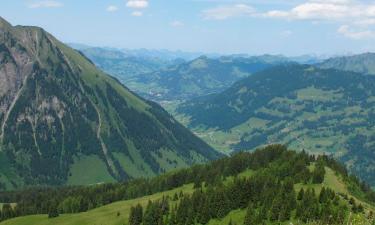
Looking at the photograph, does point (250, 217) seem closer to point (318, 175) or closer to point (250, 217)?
point (250, 217)

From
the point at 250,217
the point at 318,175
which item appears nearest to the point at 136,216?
the point at 250,217

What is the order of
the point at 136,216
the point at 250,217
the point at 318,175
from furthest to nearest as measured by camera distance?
the point at 136,216, the point at 318,175, the point at 250,217

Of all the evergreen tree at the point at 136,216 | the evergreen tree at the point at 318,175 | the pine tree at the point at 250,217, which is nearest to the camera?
the pine tree at the point at 250,217

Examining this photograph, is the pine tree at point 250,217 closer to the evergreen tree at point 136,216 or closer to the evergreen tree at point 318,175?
the evergreen tree at point 318,175

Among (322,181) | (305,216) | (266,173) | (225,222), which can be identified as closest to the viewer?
(305,216)

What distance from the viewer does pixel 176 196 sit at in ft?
650

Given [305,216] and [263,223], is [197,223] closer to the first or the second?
[263,223]

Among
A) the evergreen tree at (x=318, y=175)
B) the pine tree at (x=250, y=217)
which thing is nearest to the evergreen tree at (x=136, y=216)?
the pine tree at (x=250, y=217)

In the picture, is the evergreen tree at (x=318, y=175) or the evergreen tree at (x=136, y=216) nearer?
the evergreen tree at (x=318, y=175)

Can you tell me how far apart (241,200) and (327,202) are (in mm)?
30792

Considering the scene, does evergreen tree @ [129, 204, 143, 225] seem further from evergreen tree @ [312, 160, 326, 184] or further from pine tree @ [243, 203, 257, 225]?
evergreen tree @ [312, 160, 326, 184]

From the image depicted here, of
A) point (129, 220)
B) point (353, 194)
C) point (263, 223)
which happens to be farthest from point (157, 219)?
point (353, 194)

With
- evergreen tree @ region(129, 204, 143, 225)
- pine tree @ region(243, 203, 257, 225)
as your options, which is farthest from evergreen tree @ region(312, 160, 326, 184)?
evergreen tree @ region(129, 204, 143, 225)

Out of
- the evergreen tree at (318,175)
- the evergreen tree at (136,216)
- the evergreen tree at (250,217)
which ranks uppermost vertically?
the evergreen tree at (318,175)
